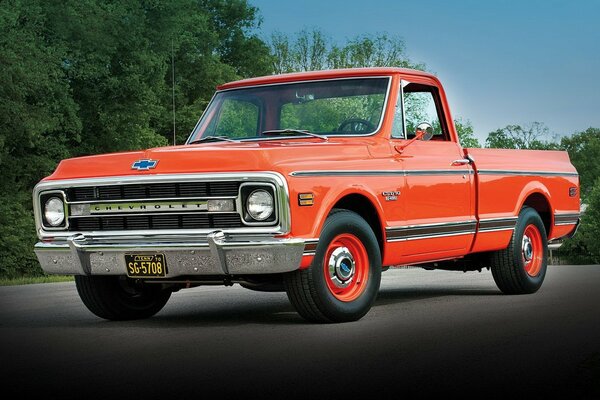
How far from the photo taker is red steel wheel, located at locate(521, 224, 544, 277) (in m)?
12.1

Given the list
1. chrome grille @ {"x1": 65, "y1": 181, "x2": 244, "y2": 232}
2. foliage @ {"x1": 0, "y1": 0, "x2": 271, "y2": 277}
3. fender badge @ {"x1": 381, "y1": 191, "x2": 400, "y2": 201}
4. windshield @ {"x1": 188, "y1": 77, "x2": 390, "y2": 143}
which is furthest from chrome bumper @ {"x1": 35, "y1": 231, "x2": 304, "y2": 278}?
foliage @ {"x1": 0, "y1": 0, "x2": 271, "y2": 277}

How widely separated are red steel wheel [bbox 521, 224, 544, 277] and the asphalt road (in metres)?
0.50

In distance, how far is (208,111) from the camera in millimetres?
10938

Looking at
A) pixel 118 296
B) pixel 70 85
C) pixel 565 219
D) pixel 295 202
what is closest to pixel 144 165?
pixel 295 202

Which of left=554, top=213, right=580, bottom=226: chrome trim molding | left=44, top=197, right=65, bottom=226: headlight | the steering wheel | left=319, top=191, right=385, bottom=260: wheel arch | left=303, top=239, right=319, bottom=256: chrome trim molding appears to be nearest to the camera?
left=303, top=239, right=319, bottom=256: chrome trim molding

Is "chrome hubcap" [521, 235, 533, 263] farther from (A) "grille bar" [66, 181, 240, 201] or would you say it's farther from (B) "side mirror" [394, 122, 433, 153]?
(A) "grille bar" [66, 181, 240, 201]

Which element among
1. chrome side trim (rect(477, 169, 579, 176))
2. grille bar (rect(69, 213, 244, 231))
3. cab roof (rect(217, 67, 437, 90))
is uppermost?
cab roof (rect(217, 67, 437, 90))

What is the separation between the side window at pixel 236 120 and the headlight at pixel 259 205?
2027 mm

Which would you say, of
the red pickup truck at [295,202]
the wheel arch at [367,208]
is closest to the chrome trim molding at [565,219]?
the red pickup truck at [295,202]

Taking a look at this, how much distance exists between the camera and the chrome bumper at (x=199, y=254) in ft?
27.4

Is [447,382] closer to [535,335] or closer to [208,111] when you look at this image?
[535,335]

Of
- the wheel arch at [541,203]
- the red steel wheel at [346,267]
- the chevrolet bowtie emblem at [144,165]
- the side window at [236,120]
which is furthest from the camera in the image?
the wheel arch at [541,203]

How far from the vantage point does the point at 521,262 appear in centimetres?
1181

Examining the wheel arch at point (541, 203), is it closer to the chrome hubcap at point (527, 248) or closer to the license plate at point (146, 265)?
the chrome hubcap at point (527, 248)
